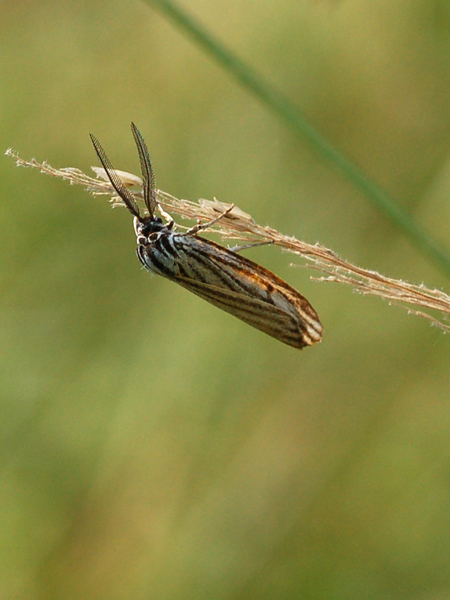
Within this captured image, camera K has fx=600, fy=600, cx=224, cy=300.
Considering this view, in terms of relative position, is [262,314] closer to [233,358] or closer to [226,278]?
[226,278]

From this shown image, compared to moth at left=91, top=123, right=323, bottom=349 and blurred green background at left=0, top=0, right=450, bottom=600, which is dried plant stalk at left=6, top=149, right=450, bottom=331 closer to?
moth at left=91, top=123, right=323, bottom=349

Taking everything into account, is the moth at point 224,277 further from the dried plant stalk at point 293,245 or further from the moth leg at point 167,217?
the dried plant stalk at point 293,245

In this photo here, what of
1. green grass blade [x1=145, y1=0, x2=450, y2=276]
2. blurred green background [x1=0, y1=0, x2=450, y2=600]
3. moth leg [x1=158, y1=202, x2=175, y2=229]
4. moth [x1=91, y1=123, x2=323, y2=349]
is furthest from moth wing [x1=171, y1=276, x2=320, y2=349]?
blurred green background [x1=0, y1=0, x2=450, y2=600]

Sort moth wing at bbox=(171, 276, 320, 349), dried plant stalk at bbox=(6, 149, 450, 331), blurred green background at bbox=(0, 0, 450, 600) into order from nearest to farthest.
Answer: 1. dried plant stalk at bbox=(6, 149, 450, 331)
2. moth wing at bbox=(171, 276, 320, 349)
3. blurred green background at bbox=(0, 0, 450, 600)

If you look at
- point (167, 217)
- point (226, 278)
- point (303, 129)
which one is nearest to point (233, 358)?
point (226, 278)

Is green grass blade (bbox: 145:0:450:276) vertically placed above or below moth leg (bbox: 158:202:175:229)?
above

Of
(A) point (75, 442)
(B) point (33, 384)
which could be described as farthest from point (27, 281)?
(A) point (75, 442)
